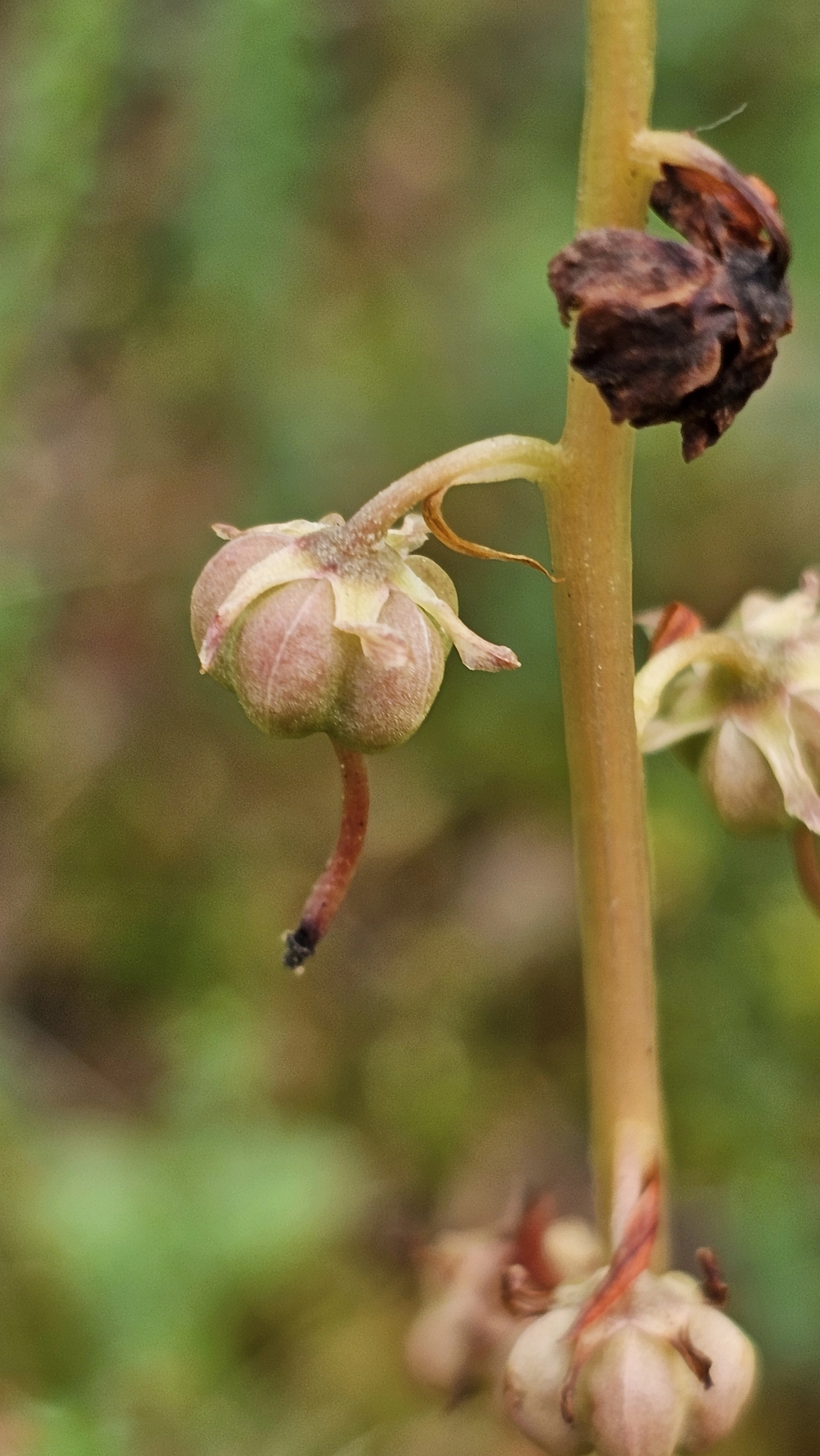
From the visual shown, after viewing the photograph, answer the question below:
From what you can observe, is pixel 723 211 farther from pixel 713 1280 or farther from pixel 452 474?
pixel 713 1280

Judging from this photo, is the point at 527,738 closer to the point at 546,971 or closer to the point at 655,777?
the point at 655,777

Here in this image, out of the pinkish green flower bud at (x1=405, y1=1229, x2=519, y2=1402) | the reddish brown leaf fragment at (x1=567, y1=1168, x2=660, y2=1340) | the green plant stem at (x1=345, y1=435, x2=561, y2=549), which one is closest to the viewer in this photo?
the green plant stem at (x1=345, y1=435, x2=561, y2=549)

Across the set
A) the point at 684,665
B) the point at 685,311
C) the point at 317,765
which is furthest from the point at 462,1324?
the point at 317,765

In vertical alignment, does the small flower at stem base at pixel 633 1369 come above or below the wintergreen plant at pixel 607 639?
below

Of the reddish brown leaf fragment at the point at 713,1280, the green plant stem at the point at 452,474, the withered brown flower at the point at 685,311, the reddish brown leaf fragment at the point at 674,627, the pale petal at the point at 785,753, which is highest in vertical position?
the withered brown flower at the point at 685,311

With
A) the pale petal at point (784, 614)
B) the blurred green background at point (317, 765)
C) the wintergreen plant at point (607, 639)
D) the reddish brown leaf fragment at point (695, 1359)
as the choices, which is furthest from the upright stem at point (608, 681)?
the blurred green background at point (317, 765)

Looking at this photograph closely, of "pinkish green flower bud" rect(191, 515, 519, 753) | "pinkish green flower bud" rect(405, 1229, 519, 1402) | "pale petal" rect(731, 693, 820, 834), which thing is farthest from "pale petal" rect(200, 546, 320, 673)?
"pinkish green flower bud" rect(405, 1229, 519, 1402)

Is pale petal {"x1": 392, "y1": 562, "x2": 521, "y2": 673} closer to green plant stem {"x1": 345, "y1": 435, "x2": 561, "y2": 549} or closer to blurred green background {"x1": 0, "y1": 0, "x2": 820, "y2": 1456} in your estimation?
green plant stem {"x1": 345, "y1": 435, "x2": 561, "y2": 549}

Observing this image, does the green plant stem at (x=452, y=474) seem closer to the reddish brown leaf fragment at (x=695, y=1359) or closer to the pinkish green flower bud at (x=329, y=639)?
the pinkish green flower bud at (x=329, y=639)
